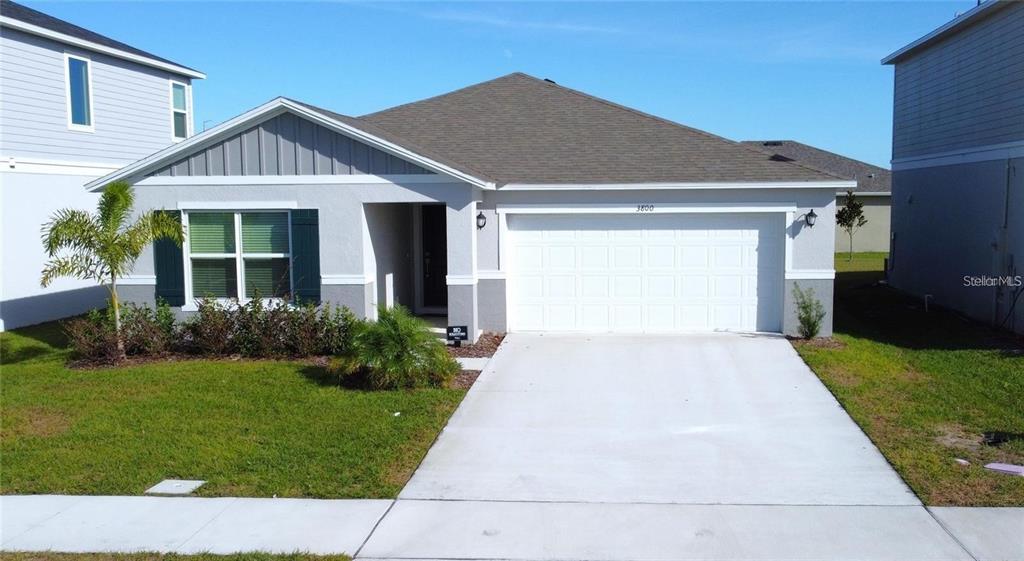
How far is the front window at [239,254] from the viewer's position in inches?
547

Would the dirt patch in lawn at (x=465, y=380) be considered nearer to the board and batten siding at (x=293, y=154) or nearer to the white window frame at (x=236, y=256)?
the board and batten siding at (x=293, y=154)

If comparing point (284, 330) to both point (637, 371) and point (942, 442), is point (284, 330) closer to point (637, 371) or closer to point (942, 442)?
point (637, 371)

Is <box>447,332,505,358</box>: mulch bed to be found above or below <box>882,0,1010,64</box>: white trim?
below

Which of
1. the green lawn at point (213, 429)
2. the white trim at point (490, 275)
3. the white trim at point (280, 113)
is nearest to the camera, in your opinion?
the green lawn at point (213, 429)

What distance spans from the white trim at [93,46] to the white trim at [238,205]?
5.65 meters

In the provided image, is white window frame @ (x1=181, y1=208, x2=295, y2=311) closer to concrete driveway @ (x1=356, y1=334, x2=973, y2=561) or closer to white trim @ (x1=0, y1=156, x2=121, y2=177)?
concrete driveway @ (x1=356, y1=334, x2=973, y2=561)

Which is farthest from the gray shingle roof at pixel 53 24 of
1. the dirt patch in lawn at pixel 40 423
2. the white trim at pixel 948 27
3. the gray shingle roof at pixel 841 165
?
the gray shingle roof at pixel 841 165

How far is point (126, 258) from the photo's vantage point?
42.8 feet

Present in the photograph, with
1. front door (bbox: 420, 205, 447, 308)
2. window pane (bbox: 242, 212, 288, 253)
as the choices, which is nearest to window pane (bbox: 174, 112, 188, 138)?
front door (bbox: 420, 205, 447, 308)

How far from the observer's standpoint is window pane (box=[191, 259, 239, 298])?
14.0m

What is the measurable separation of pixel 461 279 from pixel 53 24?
36.0 ft

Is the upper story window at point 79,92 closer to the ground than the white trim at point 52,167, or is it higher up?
higher up

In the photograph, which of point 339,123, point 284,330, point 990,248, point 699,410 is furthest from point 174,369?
point 990,248

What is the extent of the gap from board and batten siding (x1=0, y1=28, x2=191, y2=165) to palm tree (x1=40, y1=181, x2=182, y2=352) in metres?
4.24
